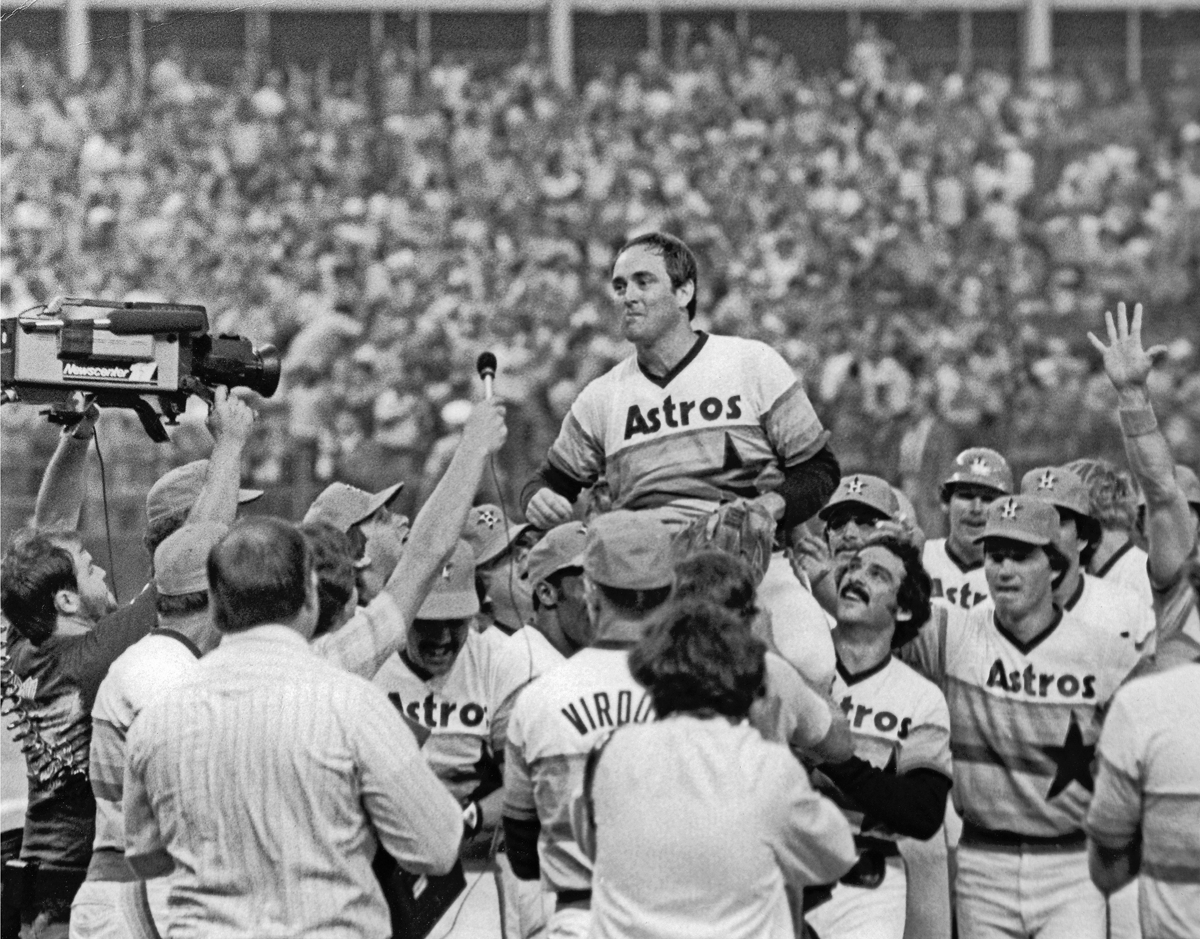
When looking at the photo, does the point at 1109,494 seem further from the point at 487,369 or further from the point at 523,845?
the point at 523,845

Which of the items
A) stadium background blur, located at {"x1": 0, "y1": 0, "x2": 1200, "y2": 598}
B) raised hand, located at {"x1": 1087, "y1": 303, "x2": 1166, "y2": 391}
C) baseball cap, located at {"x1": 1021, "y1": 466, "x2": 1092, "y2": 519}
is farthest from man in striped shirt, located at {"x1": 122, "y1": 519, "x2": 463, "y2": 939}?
stadium background blur, located at {"x1": 0, "y1": 0, "x2": 1200, "y2": 598}

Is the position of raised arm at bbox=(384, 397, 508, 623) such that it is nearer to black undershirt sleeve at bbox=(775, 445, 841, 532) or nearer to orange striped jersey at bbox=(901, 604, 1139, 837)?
black undershirt sleeve at bbox=(775, 445, 841, 532)

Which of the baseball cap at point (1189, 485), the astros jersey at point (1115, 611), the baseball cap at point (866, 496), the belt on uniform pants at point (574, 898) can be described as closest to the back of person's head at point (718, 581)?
the belt on uniform pants at point (574, 898)

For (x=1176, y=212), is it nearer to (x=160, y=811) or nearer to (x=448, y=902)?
(x=448, y=902)

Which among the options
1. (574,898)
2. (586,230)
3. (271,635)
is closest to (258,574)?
(271,635)

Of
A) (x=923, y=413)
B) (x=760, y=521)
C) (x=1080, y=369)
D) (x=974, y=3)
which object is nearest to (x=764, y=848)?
(x=760, y=521)

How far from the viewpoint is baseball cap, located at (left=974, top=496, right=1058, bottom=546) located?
649 centimetres

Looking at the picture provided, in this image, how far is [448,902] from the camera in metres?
6.25

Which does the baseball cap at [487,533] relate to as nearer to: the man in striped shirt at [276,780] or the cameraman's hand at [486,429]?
the cameraman's hand at [486,429]

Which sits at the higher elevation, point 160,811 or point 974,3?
point 974,3

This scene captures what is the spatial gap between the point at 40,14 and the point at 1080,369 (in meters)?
10.8

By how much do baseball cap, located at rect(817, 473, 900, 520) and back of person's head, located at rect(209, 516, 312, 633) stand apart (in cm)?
376

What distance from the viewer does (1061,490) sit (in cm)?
703

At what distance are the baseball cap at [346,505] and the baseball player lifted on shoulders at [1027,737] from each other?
2.04 metres
